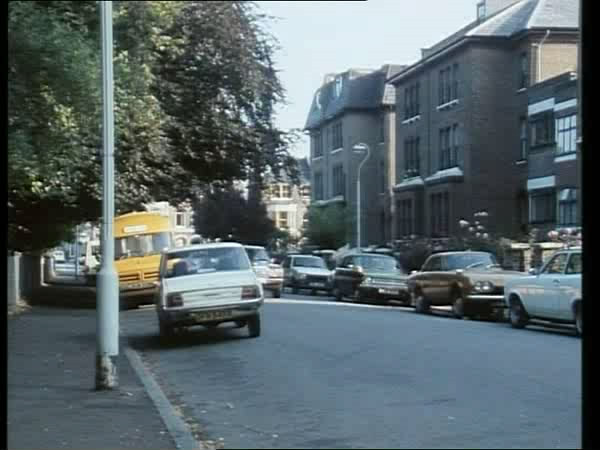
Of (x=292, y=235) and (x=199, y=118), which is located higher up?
(x=199, y=118)

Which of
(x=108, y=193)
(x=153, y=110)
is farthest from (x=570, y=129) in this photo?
(x=108, y=193)

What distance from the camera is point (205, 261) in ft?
13.1

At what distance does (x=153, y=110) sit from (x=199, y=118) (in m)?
0.57

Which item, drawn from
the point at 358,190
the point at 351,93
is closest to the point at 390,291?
the point at 358,190

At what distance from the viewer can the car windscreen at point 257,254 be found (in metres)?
3.40

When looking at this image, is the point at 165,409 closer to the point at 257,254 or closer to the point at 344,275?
the point at 257,254

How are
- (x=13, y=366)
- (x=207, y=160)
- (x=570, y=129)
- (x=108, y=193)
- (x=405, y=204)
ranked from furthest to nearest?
(x=13, y=366)
(x=108, y=193)
(x=207, y=160)
(x=405, y=204)
(x=570, y=129)

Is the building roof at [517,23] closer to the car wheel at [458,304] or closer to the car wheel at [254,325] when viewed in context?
the car wheel at [458,304]

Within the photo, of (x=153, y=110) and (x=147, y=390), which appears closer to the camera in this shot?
(x=153, y=110)

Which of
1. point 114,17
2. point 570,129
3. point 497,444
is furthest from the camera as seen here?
point 114,17

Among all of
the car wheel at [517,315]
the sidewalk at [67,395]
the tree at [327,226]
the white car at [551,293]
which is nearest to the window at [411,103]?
the tree at [327,226]

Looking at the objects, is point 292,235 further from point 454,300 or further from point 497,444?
point 497,444

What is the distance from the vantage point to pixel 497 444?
2.36 m

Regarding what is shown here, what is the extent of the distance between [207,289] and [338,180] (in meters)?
1.79
